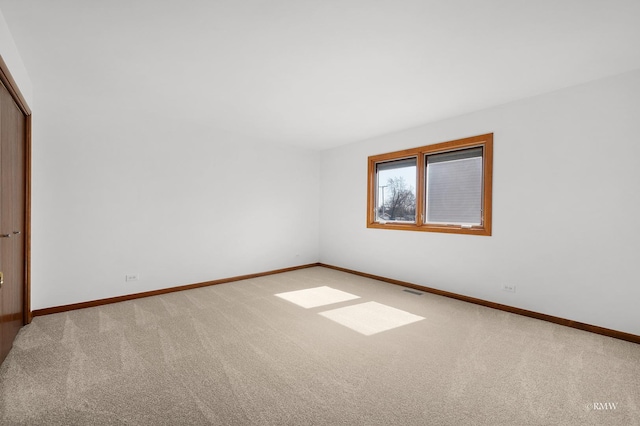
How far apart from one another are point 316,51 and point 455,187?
2936 millimetres

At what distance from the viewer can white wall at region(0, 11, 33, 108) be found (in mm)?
2123

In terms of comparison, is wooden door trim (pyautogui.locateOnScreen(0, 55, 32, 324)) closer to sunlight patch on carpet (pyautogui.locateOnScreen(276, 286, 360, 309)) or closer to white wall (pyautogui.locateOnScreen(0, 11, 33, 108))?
white wall (pyautogui.locateOnScreen(0, 11, 33, 108))

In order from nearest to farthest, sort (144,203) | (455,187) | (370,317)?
(370,317)
(144,203)
(455,187)

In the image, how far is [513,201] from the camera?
3594 millimetres

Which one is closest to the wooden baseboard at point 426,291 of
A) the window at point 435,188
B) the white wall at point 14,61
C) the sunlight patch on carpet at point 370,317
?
the window at point 435,188

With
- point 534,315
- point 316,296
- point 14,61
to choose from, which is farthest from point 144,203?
point 534,315

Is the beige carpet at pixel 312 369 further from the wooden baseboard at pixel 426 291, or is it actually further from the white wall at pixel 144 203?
the white wall at pixel 144 203

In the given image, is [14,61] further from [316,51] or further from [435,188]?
[435,188]

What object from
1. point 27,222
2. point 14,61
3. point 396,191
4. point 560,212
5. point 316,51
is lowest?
point 27,222

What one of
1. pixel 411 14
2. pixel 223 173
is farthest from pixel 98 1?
pixel 223 173

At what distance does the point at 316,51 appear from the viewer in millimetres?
2494

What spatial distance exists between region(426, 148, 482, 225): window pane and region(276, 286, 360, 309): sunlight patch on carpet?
1863 millimetres

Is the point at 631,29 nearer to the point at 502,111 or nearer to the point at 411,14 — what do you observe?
the point at 502,111

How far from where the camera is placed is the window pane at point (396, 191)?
489cm
